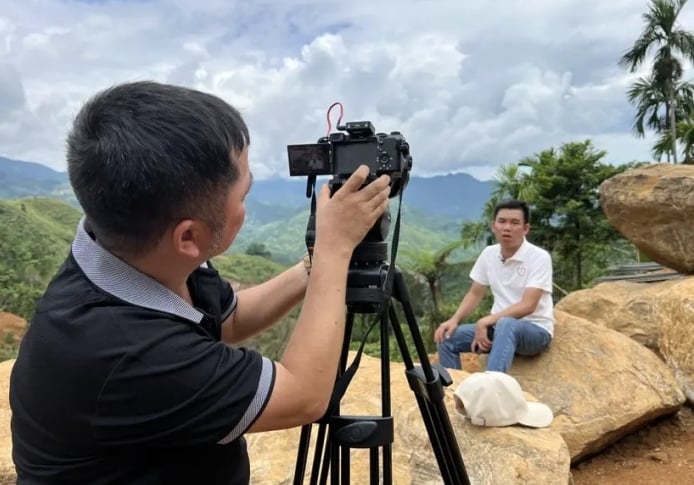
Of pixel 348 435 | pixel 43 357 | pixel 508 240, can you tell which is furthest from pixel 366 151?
pixel 508 240

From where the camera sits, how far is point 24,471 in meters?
Result: 1.10

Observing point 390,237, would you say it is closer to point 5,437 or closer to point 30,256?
point 5,437

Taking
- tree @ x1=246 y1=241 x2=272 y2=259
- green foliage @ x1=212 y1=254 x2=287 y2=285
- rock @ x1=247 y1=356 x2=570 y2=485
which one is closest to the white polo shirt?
rock @ x1=247 y1=356 x2=570 y2=485

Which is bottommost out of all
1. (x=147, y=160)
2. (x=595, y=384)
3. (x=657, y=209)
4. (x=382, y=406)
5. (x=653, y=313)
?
(x=595, y=384)

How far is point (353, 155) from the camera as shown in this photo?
54.5 inches

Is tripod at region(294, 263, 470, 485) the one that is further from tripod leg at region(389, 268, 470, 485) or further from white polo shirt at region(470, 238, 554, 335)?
white polo shirt at region(470, 238, 554, 335)

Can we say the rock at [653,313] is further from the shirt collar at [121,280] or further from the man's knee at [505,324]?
the shirt collar at [121,280]

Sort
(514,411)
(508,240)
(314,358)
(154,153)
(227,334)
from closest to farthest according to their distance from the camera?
1. (154,153)
2. (314,358)
3. (227,334)
4. (514,411)
5. (508,240)

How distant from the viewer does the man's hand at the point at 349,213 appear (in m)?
1.20

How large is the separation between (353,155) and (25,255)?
39.8 feet

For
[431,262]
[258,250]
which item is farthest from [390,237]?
[258,250]

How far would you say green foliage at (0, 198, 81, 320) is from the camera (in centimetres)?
1046

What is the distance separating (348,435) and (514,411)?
5.68 ft

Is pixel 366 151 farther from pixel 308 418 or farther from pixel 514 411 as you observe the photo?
pixel 514 411
